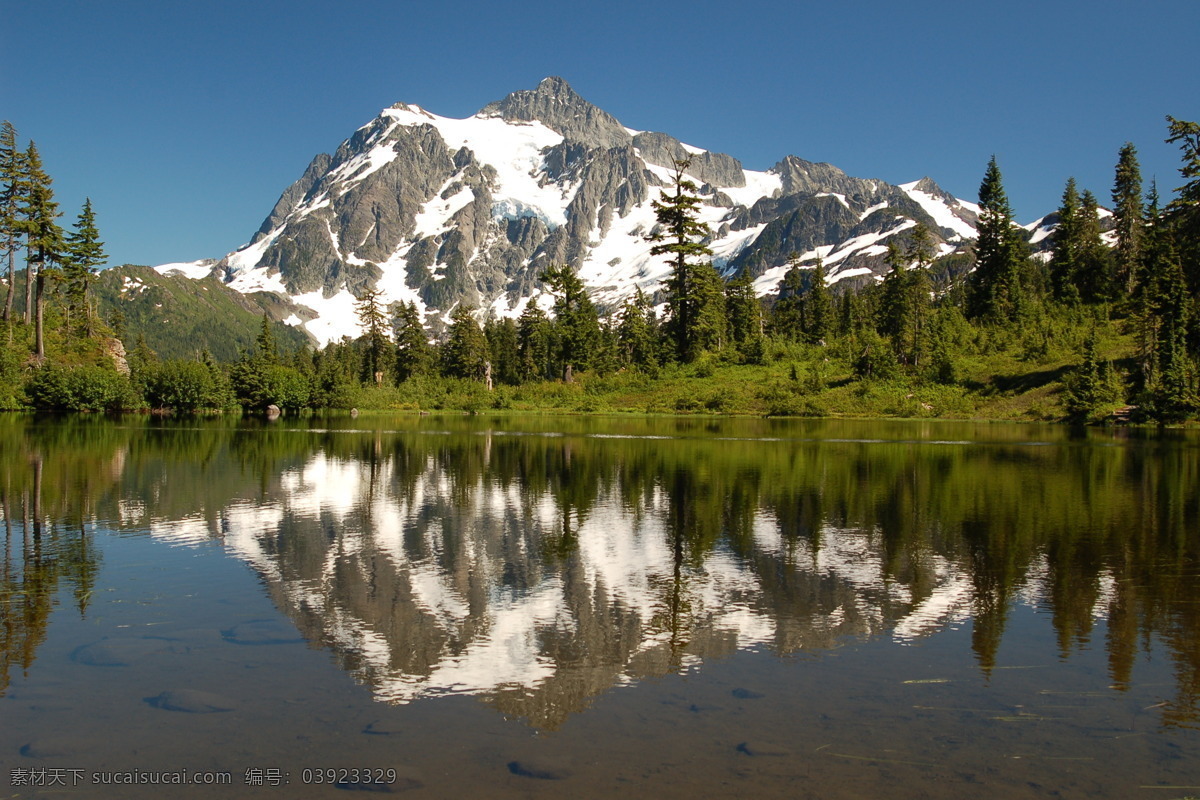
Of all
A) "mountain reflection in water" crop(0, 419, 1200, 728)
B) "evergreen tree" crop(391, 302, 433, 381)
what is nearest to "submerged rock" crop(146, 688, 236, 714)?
"mountain reflection in water" crop(0, 419, 1200, 728)

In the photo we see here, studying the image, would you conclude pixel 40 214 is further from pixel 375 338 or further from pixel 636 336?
pixel 636 336

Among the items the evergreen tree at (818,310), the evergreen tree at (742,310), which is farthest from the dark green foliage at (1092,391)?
the evergreen tree at (818,310)

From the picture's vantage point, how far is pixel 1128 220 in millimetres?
97812

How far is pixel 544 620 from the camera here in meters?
11.4

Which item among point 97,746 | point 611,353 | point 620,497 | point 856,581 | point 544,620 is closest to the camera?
point 97,746

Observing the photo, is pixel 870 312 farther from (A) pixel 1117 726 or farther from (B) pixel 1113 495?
(A) pixel 1117 726

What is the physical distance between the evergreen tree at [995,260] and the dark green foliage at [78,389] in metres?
85.5

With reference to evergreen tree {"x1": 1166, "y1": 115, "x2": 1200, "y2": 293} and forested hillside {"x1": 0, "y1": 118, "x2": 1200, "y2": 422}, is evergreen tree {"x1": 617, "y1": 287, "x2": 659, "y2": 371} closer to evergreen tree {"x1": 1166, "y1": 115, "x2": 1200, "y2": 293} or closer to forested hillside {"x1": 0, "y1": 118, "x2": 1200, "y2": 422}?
forested hillside {"x1": 0, "y1": 118, "x2": 1200, "y2": 422}

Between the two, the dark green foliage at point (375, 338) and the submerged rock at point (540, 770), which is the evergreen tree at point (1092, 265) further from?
the submerged rock at point (540, 770)

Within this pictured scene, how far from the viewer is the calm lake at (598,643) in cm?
725

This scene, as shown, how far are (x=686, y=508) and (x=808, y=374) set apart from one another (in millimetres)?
60413

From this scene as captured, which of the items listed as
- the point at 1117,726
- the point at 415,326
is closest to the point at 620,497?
the point at 1117,726

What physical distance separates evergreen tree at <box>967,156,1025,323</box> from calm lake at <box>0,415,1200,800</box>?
7354 centimetres

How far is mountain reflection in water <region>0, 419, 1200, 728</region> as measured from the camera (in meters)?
10.3
